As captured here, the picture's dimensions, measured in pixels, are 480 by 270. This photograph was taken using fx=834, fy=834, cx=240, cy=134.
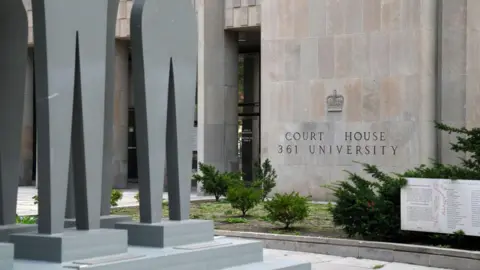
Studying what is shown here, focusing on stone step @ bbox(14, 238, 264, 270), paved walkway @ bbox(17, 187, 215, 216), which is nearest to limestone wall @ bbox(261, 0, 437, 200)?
paved walkway @ bbox(17, 187, 215, 216)

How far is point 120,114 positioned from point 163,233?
28.2 meters

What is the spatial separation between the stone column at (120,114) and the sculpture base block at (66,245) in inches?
1131

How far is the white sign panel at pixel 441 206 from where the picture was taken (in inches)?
582

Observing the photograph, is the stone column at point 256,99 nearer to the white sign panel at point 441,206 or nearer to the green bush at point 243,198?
the green bush at point 243,198

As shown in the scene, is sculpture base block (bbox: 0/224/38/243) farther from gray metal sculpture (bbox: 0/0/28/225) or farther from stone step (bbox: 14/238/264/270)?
stone step (bbox: 14/238/264/270)

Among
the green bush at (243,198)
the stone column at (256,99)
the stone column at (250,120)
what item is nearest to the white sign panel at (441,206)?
the green bush at (243,198)

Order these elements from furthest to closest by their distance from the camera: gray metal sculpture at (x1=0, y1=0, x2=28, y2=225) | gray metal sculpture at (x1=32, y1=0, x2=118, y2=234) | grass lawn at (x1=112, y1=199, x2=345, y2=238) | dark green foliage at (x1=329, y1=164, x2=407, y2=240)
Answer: grass lawn at (x1=112, y1=199, x2=345, y2=238), dark green foliage at (x1=329, y1=164, x2=407, y2=240), gray metal sculpture at (x1=0, y1=0, x2=28, y2=225), gray metal sculpture at (x1=32, y1=0, x2=118, y2=234)

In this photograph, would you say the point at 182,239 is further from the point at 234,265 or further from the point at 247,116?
the point at 247,116

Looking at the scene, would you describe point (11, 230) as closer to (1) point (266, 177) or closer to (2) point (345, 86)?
(1) point (266, 177)

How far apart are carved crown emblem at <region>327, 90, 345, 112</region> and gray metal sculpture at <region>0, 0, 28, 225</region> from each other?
17777 mm

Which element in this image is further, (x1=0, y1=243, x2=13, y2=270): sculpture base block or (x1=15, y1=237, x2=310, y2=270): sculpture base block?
(x1=15, y1=237, x2=310, y2=270): sculpture base block

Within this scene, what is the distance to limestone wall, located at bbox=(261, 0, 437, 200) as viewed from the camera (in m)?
26.4

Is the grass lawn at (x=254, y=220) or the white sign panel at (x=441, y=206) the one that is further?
the grass lawn at (x=254, y=220)

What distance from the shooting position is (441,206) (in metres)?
15.1
